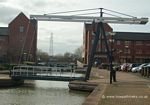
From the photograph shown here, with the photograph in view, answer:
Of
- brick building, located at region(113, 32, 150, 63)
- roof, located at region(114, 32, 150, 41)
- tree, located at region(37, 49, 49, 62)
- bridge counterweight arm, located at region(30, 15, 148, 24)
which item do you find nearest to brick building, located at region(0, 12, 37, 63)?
brick building, located at region(113, 32, 150, 63)

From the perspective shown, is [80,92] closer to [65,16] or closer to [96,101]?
[65,16]

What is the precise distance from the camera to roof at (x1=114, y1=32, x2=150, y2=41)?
419 feet

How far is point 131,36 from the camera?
422ft

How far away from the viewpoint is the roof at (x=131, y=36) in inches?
5025

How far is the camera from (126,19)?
142 feet

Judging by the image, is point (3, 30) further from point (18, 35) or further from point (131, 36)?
point (131, 36)

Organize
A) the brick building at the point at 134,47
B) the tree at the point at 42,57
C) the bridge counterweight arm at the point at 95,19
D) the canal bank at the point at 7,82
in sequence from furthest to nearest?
the tree at the point at 42,57 → the brick building at the point at 134,47 → the bridge counterweight arm at the point at 95,19 → the canal bank at the point at 7,82

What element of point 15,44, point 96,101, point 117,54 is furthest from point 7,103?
point 117,54

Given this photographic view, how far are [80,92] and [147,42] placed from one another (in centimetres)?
9382

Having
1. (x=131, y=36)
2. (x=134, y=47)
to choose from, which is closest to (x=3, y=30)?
(x=131, y=36)

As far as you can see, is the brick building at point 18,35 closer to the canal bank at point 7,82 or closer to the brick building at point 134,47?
the brick building at point 134,47

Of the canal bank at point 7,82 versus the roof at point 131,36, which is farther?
the roof at point 131,36

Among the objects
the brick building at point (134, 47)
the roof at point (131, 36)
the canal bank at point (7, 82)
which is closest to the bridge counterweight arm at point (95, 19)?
the canal bank at point (7, 82)

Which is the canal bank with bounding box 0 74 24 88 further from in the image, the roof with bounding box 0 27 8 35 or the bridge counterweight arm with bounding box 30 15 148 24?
the roof with bounding box 0 27 8 35
